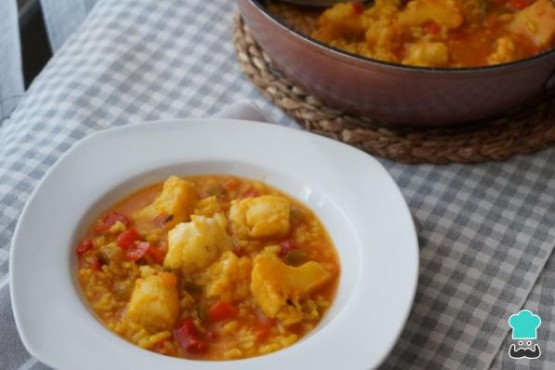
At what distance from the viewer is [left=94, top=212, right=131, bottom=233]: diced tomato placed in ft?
4.36

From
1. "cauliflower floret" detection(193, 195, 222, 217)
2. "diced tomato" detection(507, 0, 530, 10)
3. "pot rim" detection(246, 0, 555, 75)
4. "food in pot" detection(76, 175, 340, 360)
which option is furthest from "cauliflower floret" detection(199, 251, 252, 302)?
"diced tomato" detection(507, 0, 530, 10)

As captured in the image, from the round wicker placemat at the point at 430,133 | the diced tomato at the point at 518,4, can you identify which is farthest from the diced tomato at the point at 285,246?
the diced tomato at the point at 518,4

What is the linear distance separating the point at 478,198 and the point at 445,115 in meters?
0.17

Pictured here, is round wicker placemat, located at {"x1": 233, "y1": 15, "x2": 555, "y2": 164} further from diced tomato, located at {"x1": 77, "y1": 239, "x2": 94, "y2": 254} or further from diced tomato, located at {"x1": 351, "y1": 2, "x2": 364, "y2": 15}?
diced tomato, located at {"x1": 77, "y1": 239, "x2": 94, "y2": 254}

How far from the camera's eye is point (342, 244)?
133 centimetres

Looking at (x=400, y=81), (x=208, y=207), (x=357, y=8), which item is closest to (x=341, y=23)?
(x=357, y=8)

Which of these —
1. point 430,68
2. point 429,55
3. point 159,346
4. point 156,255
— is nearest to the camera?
point 159,346

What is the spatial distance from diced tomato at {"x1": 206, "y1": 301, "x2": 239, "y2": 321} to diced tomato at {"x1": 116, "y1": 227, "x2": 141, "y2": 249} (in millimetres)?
167

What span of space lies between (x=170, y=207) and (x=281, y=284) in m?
0.23

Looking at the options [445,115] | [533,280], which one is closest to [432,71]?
[445,115]

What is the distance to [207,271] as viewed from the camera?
126cm

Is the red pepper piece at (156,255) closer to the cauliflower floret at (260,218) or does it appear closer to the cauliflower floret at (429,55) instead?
the cauliflower floret at (260,218)

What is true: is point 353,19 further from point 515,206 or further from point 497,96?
point 515,206

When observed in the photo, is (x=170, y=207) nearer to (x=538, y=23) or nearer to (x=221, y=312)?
(x=221, y=312)
